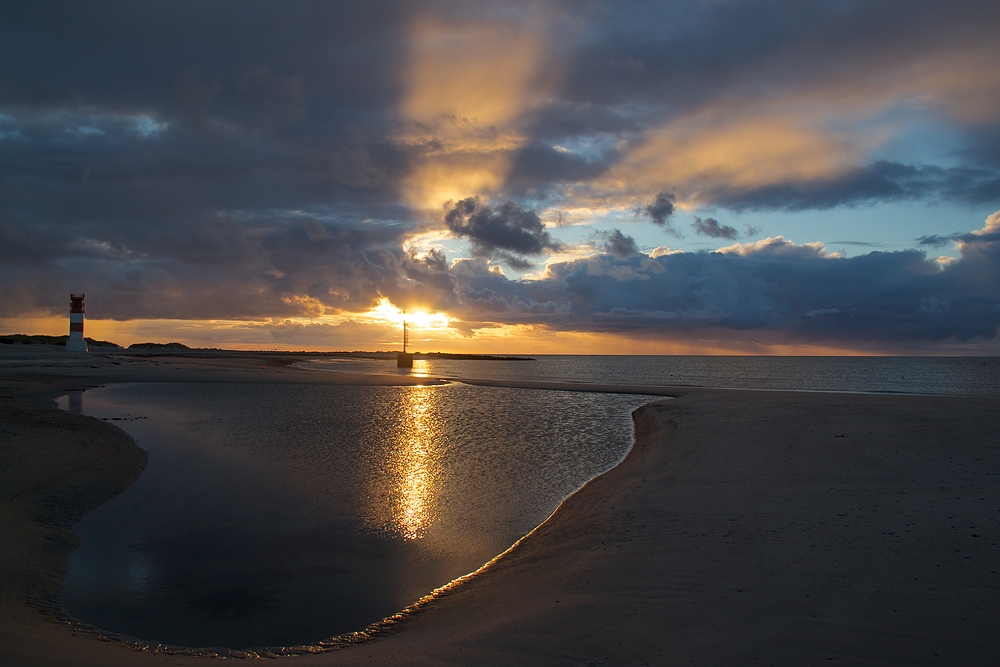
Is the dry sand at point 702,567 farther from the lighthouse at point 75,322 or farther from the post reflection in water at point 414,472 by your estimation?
the lighthouse at point 75,322

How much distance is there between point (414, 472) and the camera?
16656 millimetres

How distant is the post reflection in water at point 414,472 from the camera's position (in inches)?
475

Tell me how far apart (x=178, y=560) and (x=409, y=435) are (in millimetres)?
13741

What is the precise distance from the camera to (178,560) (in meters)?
9.67

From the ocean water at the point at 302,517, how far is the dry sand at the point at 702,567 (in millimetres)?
682

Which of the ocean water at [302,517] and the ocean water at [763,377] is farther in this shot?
the ocean water at [763,377]

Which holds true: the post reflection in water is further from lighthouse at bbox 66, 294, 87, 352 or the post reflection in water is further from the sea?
lighthouse at bbox 66, 294, 87, 352

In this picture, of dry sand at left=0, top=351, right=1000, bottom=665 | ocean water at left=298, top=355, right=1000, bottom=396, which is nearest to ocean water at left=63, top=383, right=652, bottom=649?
dry sand at left=0, top=351, right=1000, bottom=665

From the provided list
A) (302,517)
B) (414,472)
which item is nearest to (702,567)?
(302,517)

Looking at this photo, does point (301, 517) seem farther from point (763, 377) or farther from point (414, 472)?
point (763, 377)

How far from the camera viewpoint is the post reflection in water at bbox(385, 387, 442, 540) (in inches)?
475

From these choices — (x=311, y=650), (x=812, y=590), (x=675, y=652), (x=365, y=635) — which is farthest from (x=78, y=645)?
(x=812, y=590)

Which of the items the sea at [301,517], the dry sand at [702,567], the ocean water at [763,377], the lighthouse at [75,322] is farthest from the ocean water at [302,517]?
the lighthouse at [75,322]

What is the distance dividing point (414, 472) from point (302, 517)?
4.80 meters
